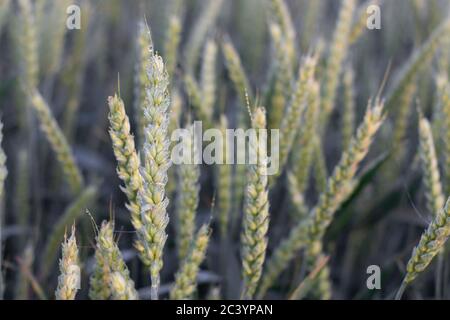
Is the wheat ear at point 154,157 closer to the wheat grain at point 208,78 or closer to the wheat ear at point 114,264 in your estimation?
the wheat ear at point 114,264

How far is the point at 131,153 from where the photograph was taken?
0.71m

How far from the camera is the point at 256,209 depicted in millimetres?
793

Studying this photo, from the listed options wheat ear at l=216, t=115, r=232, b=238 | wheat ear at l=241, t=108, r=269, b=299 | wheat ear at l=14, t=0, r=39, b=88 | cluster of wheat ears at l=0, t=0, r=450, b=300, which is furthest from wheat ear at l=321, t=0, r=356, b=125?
wheat ear at l=14, t=0, r=39, b=88

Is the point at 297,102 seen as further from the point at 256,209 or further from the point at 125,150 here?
the point at 125,150

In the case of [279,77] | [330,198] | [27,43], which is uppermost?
[27,43]

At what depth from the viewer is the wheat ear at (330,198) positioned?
2.97 feet

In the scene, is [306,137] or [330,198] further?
[306,137]

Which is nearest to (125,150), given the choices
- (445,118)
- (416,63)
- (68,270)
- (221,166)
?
(68,270)

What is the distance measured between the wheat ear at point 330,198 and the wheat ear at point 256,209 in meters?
0.16

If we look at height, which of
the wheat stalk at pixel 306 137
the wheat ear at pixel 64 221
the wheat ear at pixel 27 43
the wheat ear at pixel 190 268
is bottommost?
the wheat ear at pixel 190 268

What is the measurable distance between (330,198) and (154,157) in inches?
14.6

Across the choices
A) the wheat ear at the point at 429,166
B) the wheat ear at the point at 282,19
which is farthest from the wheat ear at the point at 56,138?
the wheat ear at the point at 429,166
